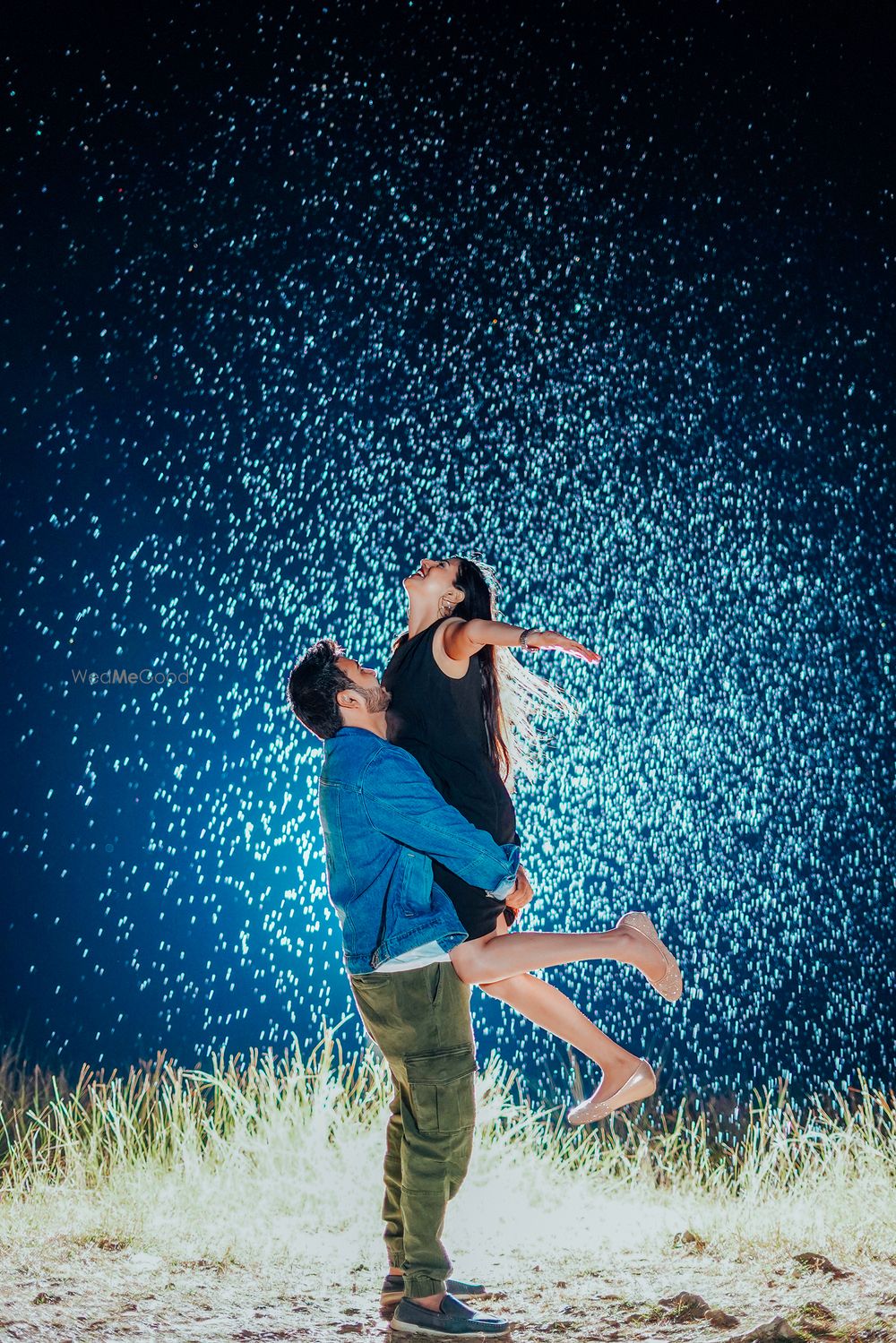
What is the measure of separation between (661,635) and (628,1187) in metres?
3.10

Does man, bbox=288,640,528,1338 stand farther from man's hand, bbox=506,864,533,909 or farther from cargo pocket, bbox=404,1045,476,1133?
man's hand, bbox=506,864,533,909

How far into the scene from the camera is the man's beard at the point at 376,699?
3.45 m

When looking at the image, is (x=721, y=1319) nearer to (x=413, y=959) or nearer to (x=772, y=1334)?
(x=772, y=1334)

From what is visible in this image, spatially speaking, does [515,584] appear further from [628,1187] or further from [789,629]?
[628,1187]

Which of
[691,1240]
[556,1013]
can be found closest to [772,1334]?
[556,1013]

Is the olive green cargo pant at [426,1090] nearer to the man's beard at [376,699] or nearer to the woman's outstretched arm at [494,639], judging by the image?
the man's beard at [376,699]

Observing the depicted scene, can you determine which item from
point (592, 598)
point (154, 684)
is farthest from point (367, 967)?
point (592, 598)

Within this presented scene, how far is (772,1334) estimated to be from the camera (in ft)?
10.3

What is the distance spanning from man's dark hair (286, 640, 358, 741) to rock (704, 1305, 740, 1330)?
2.00 m

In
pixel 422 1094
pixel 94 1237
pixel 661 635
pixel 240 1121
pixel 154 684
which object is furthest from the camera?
pixel 661 635

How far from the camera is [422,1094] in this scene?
3186mm

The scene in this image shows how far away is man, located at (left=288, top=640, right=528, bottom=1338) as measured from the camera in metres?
3.17

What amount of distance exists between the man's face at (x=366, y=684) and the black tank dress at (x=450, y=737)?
0.52 feet

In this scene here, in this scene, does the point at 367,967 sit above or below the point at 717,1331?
above
